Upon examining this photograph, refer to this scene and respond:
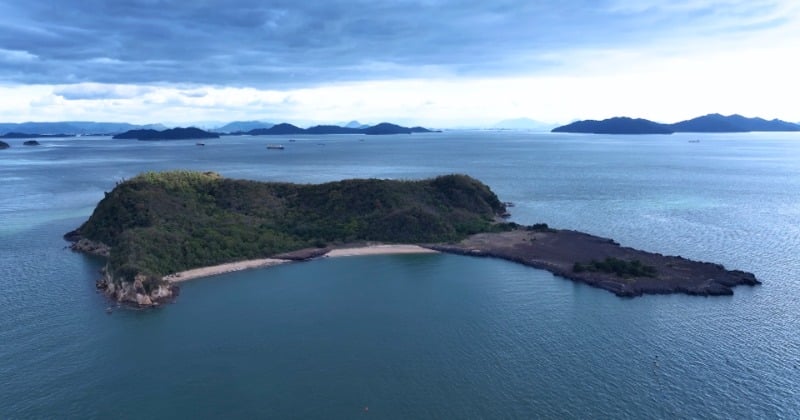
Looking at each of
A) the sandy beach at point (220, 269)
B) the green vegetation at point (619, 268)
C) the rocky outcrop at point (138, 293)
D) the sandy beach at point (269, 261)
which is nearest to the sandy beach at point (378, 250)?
the sandy beach at point (269, 261)

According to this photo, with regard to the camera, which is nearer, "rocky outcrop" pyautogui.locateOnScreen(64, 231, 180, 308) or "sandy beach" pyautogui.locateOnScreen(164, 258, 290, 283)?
"rocky outcrop" pyautogui.locateOnScreen(64, 231, 180, 308)

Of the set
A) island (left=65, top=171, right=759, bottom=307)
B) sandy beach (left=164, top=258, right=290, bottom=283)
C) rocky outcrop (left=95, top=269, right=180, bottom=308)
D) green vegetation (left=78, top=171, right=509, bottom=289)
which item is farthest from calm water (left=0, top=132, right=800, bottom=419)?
green vegetation (left=78, top=171, right=509, bottom=289)

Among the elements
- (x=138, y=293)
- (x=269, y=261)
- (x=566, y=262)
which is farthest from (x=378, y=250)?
(x=138, y=293)

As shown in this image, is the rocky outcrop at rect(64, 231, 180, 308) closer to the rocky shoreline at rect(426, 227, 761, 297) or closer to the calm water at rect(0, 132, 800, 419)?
the calm water at rect(0, 132, 800, 419)

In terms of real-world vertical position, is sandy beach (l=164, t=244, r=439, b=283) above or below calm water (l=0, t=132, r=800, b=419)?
above

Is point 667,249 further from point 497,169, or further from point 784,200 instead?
point 497,169

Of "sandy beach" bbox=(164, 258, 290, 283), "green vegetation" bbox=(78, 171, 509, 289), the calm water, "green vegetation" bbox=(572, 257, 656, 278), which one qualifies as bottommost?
the calm water
